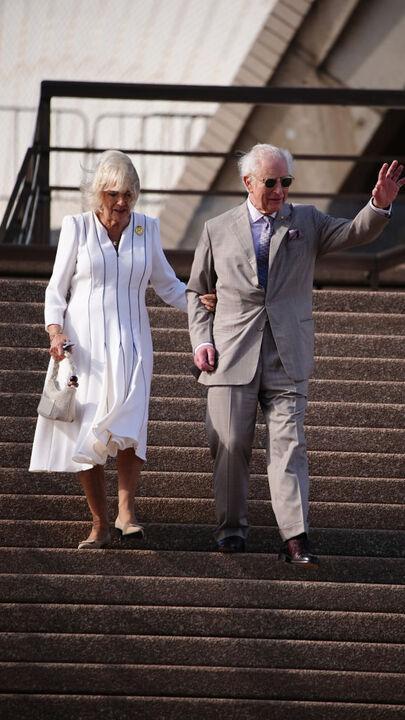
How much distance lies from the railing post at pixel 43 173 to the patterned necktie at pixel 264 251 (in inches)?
191

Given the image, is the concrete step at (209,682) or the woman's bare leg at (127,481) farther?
the woman's bare leg at (127,481)

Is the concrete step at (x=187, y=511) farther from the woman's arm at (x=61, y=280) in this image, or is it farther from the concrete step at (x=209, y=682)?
the concrete step at (x=209, y=682)

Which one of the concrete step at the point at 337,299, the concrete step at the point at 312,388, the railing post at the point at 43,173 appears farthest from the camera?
the railing post at the point at 43,173

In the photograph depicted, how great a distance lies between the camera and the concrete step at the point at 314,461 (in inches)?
301

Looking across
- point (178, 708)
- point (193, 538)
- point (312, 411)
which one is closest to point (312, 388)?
point (312, 411)

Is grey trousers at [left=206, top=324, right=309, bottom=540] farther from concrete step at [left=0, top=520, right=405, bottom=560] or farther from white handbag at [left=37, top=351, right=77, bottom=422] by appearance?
white handbag at [left=37, top=351, right=77, bottom=422]

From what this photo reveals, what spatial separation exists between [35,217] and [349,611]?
5.87 m

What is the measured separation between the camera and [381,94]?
468 inches

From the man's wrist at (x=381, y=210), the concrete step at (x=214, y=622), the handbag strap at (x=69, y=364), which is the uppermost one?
the man's wrist at (x=381, y=210)

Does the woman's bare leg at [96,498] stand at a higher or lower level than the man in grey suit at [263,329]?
lower

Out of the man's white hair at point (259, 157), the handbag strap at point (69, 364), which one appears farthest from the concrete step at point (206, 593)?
the man's white hair at point (259, 157)

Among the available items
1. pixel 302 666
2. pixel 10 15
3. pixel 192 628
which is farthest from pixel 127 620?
pixel 10 15

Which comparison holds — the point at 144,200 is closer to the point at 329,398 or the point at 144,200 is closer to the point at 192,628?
the point at 329,398

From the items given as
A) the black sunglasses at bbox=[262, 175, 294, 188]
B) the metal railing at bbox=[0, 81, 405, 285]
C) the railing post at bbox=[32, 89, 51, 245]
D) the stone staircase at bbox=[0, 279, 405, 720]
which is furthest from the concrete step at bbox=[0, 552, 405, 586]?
the railing post at bbox=[32, 89, 51, 245]
